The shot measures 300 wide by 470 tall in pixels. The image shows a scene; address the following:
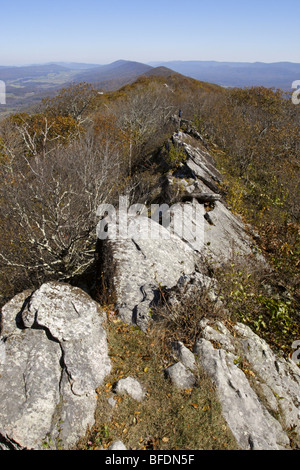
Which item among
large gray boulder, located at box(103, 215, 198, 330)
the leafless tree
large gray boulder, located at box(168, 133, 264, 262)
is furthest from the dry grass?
large gray boulder, located at box(168, 133, 264, 262)

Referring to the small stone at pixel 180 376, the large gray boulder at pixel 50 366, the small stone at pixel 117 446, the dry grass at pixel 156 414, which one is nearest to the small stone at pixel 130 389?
the dry grass at pixel 156 414

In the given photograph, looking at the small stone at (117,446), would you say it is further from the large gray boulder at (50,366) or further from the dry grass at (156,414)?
the large gray boulder at (50,366)

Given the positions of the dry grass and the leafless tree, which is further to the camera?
the leafless tree

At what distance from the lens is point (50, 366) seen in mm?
4891

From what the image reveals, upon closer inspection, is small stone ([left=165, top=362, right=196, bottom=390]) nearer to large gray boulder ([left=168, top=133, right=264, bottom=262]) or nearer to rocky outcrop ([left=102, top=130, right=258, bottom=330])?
rocky outcrop ([left=102, top=130, right=258, bottom=330])

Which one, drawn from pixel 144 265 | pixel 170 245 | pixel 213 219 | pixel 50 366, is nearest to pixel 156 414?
pixel 50 366

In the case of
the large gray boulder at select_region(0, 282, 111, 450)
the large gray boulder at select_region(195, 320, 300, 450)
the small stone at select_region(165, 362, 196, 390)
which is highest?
the large gray boulder at select_region(0, 282, 111, 450)

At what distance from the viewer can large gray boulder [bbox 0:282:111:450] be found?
4.24 meters

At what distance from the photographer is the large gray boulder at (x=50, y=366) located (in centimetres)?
424

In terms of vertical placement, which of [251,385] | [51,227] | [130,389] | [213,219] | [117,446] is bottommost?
[251,385]

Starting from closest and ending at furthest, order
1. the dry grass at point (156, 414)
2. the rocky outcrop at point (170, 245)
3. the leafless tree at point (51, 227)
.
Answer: the dry grass at point (156, 414), the rocky outcrop at point (170, 245), the leafless tree at point (51, 227)

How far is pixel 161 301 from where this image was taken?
21.9ft

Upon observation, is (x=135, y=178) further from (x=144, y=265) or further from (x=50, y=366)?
(x=50, y=366)
